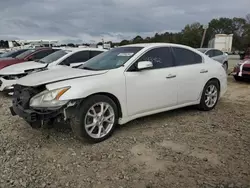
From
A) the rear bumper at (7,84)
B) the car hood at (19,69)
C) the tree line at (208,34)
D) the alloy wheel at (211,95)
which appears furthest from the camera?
the tree line at (208,34)

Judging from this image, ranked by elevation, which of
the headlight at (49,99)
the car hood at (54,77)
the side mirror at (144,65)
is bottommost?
the headlight at (49,99)

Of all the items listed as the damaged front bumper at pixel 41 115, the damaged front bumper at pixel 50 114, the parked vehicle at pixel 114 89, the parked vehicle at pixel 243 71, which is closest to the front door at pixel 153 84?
the parked vehicle at pixel 114 89

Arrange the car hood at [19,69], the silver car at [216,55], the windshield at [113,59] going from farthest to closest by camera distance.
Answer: the silver car at [216,55] → the car hood at [19,69] → the windshield at [113,59]

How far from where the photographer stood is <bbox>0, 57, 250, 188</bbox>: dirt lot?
3137 millimetres

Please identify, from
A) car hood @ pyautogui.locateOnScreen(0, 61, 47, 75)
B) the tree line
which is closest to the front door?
car hood @ pyautogui.locateOnScreen(0, 61, 47, 75)

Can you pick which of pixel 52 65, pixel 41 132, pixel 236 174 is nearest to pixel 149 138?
pixel 236 174

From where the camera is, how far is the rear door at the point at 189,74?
525 cm

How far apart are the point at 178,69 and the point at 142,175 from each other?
2579 millimetres

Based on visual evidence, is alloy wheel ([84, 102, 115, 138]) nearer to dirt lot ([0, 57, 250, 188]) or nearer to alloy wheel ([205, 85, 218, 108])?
dirt lot ([0, 57, 250, 188])

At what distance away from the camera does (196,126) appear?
16.2 ft

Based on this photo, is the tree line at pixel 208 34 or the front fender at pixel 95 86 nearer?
the front fender at pixel 95 86

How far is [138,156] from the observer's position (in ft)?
12.3

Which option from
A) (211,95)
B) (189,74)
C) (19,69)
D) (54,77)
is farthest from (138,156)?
(19,69)

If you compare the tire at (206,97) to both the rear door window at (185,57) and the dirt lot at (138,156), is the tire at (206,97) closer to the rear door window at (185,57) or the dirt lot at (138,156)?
the dirt lot at (138,156)
